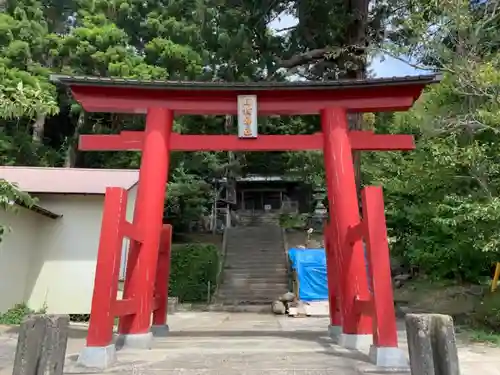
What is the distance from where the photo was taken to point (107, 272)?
5980mm

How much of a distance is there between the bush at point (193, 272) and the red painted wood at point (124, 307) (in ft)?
37.8

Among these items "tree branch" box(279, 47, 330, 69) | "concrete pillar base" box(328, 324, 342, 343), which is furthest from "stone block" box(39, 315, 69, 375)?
"tree branch" box(279, 47, 330, 69)

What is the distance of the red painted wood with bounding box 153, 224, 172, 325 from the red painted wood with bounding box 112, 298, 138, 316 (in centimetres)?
196

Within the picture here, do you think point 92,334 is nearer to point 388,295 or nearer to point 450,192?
point 388,295

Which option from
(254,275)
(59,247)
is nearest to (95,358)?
(59,247)

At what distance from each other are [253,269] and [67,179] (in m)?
10.0

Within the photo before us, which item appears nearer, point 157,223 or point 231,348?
point 231,348

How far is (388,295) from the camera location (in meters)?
5.83

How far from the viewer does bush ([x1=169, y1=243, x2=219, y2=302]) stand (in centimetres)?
1816

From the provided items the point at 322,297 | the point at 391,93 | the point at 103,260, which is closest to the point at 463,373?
the point at 391,93

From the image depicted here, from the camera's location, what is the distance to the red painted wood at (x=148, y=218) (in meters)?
6.98

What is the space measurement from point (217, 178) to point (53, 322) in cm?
2249

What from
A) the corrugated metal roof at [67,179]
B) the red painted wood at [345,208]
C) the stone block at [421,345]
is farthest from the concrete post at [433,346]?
the corrugated metal roof at [67,179]

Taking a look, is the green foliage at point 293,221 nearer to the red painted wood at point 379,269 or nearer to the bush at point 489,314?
the bush at point 489,314
